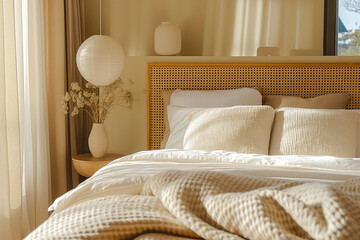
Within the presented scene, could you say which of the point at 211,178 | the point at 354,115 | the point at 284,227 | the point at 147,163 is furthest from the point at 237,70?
the point at 284,227

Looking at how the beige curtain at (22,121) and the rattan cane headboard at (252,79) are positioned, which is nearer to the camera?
the beige curtain at (22,121)

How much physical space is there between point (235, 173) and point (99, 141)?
170cm

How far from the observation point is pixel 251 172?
1850mm

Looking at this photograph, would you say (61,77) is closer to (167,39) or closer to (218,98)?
(167,39)

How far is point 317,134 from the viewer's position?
8.03 ft

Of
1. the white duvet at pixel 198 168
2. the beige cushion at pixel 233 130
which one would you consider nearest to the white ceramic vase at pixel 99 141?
the beige cushion at pixel 233 130

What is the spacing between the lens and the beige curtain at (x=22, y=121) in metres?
2.73

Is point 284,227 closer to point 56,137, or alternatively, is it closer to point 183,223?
point 183,223

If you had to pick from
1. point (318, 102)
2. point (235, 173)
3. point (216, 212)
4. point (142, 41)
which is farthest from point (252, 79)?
point (216, 212)

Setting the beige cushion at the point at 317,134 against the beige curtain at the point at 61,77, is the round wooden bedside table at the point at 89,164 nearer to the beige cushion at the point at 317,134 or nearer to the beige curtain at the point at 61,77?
the beige curtain at the point at 61,77

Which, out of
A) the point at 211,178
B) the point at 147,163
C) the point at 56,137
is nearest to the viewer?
the point at 211,178

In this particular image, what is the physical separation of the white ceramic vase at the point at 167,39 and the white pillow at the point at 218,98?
487 mm

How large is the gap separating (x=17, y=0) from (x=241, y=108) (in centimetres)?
158

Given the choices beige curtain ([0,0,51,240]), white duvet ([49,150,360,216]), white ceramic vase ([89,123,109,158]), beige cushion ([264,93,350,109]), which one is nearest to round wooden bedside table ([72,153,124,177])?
white ceramic vase ([89,123,109,158])
